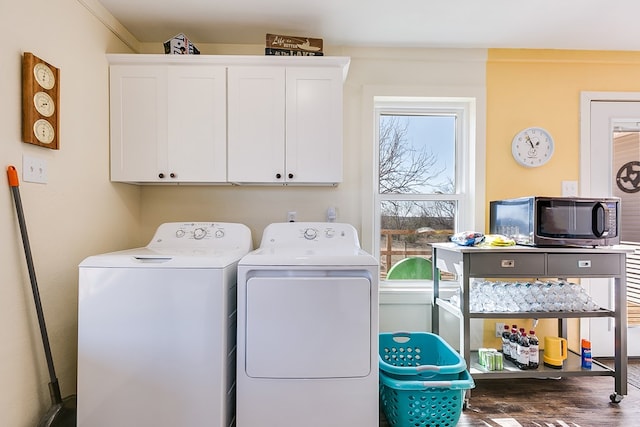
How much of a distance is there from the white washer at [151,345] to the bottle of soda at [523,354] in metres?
1.79

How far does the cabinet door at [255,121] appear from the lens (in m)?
2.25

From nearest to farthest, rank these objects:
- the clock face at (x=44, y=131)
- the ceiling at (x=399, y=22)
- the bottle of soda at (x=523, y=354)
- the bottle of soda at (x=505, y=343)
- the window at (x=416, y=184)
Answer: the clock face at (x=44, y=131), the ceiling at (x=399, y=22), the bottle of soda at (x=523, y=354), the bottle of soda at (x=505, y=343), the window at (x=416, y=184)

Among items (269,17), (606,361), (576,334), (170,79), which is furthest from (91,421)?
(606,361)

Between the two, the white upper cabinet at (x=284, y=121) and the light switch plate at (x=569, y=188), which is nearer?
the white upper cabinet at (x=284, y=121)

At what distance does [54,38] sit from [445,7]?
2106 mm

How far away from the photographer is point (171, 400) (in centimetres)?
163

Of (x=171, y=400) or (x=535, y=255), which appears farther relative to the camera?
(x=535, y=255)

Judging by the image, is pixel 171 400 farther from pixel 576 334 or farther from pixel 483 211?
pixel 576 334

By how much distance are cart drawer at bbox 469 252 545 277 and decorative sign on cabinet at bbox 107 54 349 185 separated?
0.97 meters

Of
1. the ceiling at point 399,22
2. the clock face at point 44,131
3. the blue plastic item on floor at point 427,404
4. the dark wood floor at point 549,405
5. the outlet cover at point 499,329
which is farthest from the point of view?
the outlet cover at point 499,329

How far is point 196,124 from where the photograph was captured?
2.25 m

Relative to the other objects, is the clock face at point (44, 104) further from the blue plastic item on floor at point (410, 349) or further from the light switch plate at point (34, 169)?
the blue plastic item on floor at point (410, 349)

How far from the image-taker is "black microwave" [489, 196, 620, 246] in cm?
215

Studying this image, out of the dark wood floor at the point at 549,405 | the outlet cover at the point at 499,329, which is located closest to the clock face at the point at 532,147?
the outlet cover at the point at 499,329
